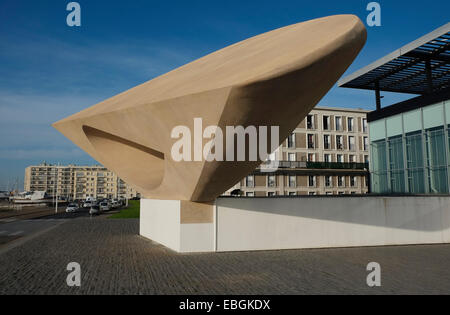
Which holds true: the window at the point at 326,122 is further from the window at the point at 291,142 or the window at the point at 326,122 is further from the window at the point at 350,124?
the window at the point at 291,142

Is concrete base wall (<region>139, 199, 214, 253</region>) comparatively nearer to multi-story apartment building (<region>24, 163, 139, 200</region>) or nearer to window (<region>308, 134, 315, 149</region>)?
window (<region>308, 134, 315, 149</region>)

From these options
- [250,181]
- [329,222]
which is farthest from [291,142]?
[329,222]

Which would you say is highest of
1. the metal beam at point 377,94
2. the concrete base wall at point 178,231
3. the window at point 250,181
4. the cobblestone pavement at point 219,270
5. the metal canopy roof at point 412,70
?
the metal canopy roof at point 412,70

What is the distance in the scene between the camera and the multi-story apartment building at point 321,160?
49375mm

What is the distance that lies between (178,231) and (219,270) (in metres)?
3.68

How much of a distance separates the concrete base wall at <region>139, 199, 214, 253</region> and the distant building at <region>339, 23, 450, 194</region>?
45.2ft

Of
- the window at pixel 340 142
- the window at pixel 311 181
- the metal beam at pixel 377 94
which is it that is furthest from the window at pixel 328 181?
the metal beam at pixel 377 94

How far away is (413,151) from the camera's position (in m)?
22.0

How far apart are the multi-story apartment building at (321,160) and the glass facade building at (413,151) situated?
24.5 m

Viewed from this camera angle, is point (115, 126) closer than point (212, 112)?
No

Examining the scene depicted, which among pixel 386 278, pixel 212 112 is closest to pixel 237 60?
pixel 212 112

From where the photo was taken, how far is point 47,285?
9.12 metres
